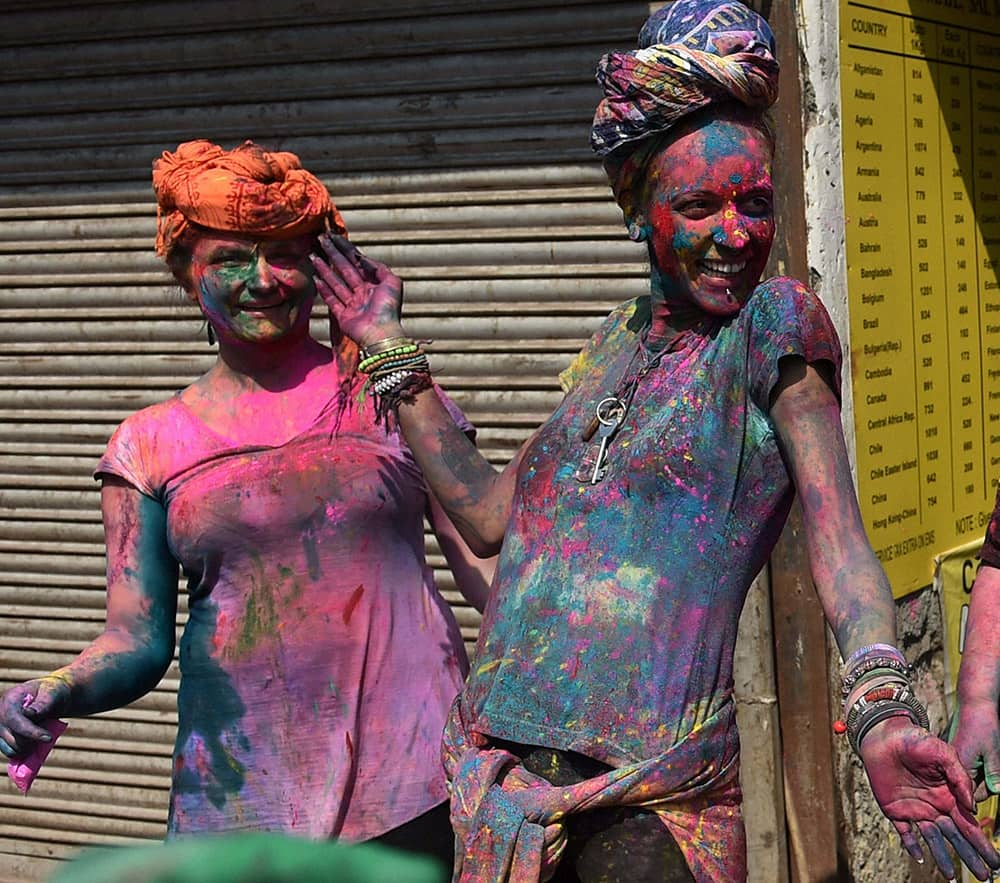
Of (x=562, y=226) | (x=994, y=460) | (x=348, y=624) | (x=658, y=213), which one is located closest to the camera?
(x=658, y=213)

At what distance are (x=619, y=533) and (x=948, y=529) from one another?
276 centimetres

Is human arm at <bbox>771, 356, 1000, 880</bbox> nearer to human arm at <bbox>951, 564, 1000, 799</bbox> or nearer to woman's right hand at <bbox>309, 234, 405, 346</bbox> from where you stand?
human arm at <bbox>951, 564, 1000, 799</bbox>

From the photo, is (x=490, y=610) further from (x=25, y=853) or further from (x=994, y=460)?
(x=25, y=853)

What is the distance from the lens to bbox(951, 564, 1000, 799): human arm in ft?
9.96

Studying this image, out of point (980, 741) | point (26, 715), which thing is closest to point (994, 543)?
point (980, 741)

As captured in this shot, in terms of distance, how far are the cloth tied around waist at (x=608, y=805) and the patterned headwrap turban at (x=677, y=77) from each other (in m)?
0.86

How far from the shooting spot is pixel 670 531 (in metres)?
2.67

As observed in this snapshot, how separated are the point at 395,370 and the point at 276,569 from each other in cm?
55

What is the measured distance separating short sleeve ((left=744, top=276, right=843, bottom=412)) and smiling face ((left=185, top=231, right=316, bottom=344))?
110 cm

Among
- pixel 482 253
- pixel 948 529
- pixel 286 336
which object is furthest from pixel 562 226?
pixel 286 336

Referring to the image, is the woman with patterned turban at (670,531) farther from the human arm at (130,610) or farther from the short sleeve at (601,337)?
the human arm at (130,610)

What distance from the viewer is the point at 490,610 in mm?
2854

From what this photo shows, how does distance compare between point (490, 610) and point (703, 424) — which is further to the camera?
point (490, 610)

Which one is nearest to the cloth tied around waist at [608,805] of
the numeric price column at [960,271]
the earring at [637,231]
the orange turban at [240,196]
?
the earring at [637,231]
